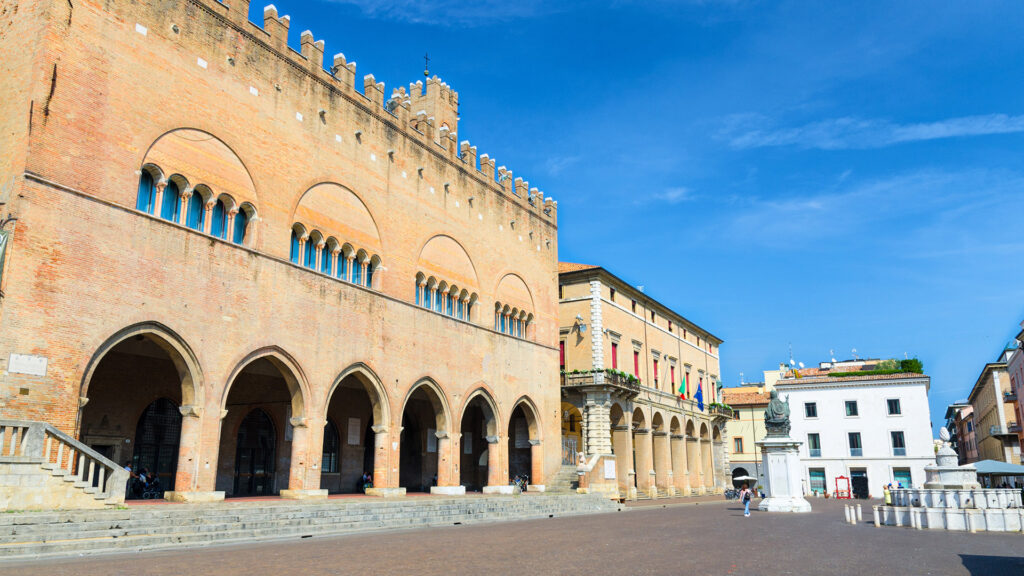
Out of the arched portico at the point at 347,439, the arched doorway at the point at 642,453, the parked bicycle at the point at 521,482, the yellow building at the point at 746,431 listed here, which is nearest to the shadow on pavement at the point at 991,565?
Result: the arched portico at the point at 347,439

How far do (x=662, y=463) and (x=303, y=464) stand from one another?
89.7 ft

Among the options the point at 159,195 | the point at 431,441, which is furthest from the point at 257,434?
the point at 159,195

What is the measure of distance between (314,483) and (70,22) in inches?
481

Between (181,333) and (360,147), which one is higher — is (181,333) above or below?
below

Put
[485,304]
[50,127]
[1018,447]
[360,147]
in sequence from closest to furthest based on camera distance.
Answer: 1. [50,127]
2. [360,147]
3. [485,304]
4. [1018,447]

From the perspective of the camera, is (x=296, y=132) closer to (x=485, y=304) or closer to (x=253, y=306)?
(x=253, y=306)

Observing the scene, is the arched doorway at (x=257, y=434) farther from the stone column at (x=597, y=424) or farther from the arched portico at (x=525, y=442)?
the stone column at (x=597, y=424)

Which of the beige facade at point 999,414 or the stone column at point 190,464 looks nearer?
the stone column at point 190,464

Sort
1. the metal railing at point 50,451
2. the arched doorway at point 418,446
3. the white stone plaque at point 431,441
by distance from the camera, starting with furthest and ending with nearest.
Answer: the white stone plaque at point 431,441
the arched doorway at point 418,446
the metal railing at point 50,451

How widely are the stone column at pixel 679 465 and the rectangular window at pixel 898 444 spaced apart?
1582cm

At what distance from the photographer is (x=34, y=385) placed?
1388 cm

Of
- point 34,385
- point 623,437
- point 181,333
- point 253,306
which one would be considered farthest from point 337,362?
point 623,437

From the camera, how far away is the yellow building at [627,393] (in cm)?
3488

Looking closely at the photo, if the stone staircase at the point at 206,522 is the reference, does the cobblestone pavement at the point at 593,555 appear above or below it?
below
